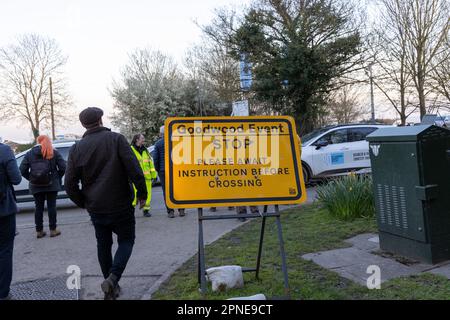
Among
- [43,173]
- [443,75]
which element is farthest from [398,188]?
[443,75]

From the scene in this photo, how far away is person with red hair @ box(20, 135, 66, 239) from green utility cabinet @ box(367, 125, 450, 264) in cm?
544

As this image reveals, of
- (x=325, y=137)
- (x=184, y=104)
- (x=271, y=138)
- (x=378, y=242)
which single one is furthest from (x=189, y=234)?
(x=184, y=104)

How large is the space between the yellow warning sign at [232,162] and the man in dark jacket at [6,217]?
1740mm

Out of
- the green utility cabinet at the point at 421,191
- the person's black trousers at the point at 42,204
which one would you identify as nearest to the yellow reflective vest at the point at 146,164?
the person's black trousers at the point at 42,204

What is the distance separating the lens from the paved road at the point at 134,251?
539cm

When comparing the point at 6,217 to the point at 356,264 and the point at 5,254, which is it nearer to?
the point at 5,254

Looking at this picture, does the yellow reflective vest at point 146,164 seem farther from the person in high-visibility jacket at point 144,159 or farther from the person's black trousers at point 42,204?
the person's black trousers at point 42,204

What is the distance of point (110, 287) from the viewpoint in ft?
14.4

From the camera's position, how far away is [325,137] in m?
13.3

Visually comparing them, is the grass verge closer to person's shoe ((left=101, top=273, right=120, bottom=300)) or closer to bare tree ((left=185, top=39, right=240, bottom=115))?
person's shoe ((left=101, top=273, right=120, bottom=300))

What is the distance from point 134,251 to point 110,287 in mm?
2426

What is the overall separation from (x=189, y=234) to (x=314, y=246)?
2471mm
